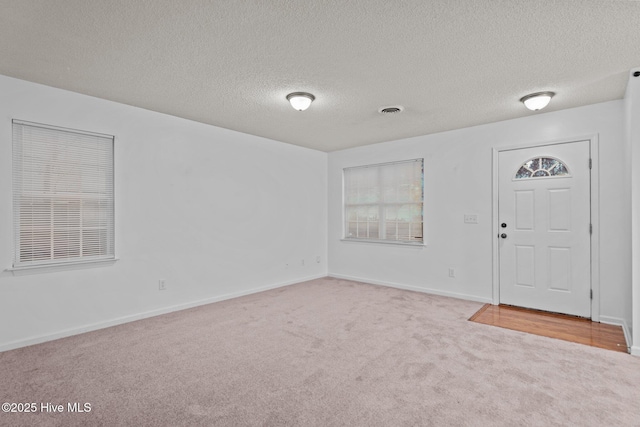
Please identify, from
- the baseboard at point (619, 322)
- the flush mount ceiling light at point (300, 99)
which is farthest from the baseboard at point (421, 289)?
the flush mount ceiling light at point (300, 99)

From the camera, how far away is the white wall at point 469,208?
11.4 feet

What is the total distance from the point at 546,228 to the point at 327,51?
3.41 meters

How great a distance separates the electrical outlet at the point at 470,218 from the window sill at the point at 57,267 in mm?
4456

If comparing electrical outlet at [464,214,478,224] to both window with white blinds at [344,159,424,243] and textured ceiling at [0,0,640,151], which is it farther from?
textured ceiling at [0,0,640,151]

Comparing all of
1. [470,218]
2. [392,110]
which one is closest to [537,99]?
[392,110]

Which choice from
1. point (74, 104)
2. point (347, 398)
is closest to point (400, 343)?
point (347, 398)

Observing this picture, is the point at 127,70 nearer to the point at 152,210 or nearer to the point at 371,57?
the point at 152,210

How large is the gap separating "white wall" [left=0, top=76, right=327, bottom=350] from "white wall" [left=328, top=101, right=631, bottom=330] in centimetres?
115

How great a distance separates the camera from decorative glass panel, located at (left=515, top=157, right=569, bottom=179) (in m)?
3.82

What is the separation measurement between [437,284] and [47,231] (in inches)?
189

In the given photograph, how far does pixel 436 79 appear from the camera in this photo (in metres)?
2.90

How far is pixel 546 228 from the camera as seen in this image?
12.8ft

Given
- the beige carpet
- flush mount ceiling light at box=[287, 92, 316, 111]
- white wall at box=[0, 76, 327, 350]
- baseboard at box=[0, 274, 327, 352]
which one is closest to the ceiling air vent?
flush mount ceiling light at box=[287, 92, 316, 111]

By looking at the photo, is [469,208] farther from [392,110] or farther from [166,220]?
[166,220]
